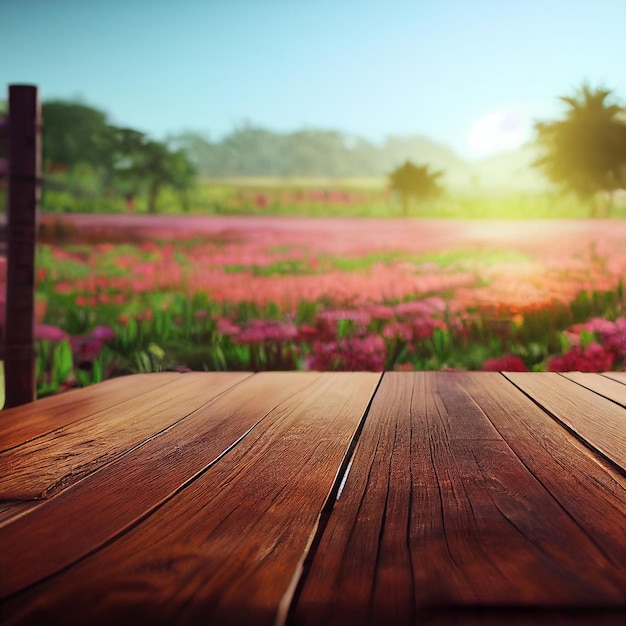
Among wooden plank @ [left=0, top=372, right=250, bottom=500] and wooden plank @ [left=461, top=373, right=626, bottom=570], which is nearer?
wooden plank @ [left=461, top=373, right=626, bottom=570]

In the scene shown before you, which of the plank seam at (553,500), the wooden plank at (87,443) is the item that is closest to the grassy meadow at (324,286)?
the wooden plank at (87,443)

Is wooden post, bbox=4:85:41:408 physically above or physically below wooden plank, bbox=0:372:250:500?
above

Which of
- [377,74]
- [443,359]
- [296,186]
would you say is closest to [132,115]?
[296,186]

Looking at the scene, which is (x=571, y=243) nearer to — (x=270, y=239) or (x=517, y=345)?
(x=517, y=345)

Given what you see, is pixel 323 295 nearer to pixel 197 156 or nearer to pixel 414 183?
pixel 414 183

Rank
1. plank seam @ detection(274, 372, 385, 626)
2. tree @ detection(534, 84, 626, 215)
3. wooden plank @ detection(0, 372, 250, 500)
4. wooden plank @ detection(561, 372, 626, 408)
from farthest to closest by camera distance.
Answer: tree @ detection(534, 84, 626, 215)
wooden plank @ detection(561, 372, 626, 408)
wooden plank @ detection(0, 372, 250, 500)
plank seam @ detection(274, 372, 385, 626)

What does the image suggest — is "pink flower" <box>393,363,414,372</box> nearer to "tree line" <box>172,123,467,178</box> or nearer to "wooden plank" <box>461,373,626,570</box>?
"tree line" <box>172,123,467,178</box>

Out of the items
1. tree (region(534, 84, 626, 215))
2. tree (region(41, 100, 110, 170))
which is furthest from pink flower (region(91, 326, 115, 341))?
tree (region(534, 84, 626, 215))
